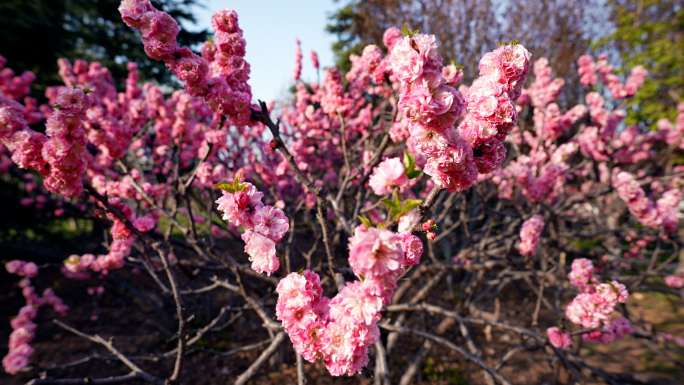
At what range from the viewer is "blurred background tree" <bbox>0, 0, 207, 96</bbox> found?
6488mm

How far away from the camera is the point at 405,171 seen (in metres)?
1.03

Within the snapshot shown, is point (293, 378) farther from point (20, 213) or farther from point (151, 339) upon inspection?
point (20, 213)

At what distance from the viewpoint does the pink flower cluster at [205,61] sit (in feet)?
5.59

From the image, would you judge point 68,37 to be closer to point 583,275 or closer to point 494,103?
point 494,103

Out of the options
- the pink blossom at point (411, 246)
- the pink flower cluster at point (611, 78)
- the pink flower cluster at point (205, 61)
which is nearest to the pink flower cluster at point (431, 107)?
the pink blossom at point (411, 246)

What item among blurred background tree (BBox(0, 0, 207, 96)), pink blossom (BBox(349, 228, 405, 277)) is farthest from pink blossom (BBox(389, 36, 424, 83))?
blurred background tree (BBox(0, 0, 207, 96))

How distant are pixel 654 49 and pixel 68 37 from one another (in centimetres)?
1882

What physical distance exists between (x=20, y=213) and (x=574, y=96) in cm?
1921

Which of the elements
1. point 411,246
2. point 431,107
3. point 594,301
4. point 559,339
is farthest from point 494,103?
point 559,339

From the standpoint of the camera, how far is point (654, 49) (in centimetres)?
1060

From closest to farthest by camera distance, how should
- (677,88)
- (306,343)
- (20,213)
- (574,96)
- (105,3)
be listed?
(306,343) → (20,213) → (105,3) → (677,88) → (574,96)

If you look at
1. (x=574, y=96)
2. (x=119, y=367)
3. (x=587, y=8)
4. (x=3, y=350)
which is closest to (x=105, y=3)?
(x=3, y=350)

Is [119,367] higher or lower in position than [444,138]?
lower

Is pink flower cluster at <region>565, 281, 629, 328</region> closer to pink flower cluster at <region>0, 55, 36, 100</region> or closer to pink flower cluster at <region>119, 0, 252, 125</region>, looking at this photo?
pink flower cluster at <region>119, 0, 252, 125</region>
